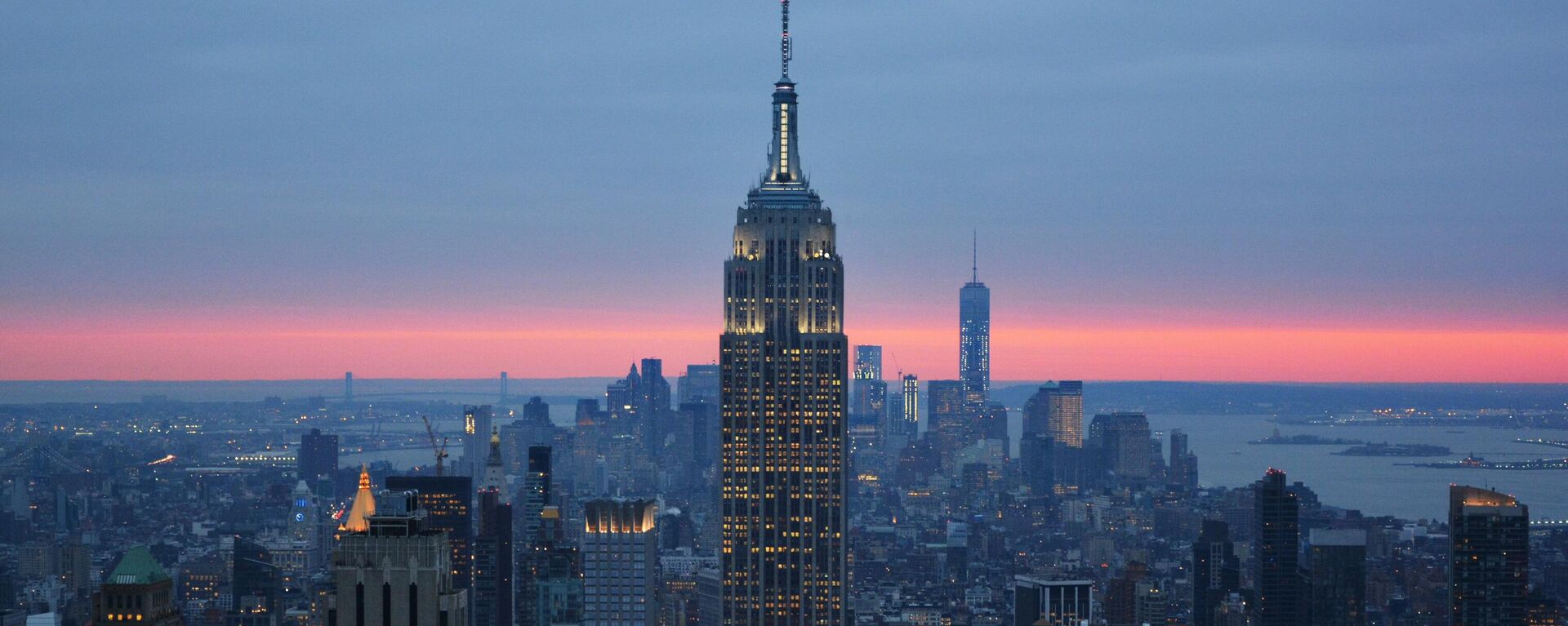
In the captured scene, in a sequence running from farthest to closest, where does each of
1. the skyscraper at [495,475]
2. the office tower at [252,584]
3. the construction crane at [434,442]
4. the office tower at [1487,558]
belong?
the construction crane at [434,442] < the skyscraper at [495,475] < the office tower at [252,584] < the office tower at [1487,558]

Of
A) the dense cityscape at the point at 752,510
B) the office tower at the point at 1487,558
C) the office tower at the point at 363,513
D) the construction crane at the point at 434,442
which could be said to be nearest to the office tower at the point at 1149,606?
the dense cityscape at the point at 752,510

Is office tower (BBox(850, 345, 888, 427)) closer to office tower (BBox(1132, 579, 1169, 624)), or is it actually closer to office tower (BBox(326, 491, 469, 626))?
office tower (BBox(1132, 579, 1169, 624))

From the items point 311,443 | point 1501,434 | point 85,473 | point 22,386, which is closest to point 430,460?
point 311,443

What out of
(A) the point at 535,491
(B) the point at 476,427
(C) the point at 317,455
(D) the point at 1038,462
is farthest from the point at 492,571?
(D) the point at 1038,462

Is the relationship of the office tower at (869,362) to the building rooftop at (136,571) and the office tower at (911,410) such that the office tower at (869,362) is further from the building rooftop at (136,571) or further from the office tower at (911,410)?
the building rooftop at (136,571)

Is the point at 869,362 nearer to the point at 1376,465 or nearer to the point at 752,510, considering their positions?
the point at 1376,465

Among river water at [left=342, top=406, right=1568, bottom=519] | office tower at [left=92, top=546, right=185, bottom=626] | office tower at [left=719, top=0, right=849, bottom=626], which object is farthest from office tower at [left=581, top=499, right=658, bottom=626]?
river water at [left=342, top=406, right=1568, bottom=519]
